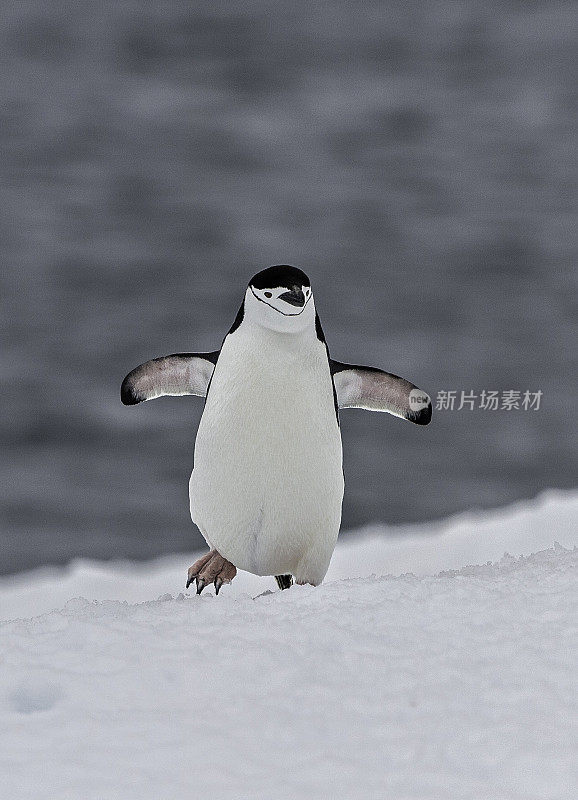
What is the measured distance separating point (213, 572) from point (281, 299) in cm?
71

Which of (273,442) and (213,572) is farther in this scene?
(213,572)

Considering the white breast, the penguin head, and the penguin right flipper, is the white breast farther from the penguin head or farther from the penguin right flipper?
the penguin right flipper

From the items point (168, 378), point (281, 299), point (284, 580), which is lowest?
point (284, 580)

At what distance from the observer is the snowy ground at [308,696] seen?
1.10 metres

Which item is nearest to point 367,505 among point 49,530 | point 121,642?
point 49,530

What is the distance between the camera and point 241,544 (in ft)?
7.88

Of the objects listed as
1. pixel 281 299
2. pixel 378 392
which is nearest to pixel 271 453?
pixel 281 299

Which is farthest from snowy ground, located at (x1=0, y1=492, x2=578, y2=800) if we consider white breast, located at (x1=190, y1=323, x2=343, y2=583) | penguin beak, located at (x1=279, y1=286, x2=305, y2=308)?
penguin beak, located at (x1=279, y1=286, x2=305, y2=308)

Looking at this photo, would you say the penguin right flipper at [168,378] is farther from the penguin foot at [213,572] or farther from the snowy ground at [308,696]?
the snowy ground at [308,696]

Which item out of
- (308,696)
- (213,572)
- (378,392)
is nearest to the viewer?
(308,696)

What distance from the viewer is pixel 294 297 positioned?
222 centimetres

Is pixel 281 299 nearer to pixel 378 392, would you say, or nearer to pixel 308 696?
pixel 378 392

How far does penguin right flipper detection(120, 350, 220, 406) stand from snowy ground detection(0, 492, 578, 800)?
0.91m

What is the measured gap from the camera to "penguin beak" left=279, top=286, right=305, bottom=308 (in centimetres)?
222
